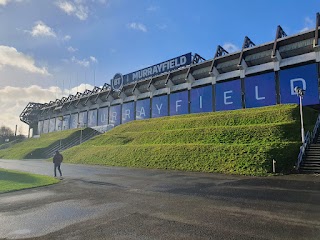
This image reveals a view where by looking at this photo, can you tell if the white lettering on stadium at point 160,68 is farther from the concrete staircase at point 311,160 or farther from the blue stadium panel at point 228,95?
the concrete staircase at point 311,160

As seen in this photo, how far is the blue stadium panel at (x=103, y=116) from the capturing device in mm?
64938

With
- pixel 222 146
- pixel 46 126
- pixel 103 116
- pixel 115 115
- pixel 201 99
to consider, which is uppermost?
pixel 201 99

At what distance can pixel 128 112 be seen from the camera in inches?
2339

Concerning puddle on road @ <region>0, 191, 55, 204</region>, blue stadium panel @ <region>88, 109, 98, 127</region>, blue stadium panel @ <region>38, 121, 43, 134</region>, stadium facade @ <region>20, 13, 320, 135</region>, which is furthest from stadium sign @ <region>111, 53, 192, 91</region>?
blue stadium panel @ <region>38, 121, 43, 134</region>

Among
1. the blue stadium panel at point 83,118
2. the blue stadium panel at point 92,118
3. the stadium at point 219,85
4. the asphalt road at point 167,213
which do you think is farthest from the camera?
the blue stadium panel at point 83,118

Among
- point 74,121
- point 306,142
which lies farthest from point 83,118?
point 306,142

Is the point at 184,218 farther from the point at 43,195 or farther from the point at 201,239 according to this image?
the point at 43,195

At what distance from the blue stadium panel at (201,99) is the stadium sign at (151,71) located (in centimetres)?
552

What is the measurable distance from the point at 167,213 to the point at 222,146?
48.5 ft

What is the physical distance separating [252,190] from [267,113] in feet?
56.4

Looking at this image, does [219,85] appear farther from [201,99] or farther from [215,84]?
[201,99]

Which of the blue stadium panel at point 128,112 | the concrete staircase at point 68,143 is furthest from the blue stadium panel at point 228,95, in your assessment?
the concrete staircase at point 68,143

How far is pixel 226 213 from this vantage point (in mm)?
8250

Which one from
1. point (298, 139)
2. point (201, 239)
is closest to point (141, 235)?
point (201, 239)
